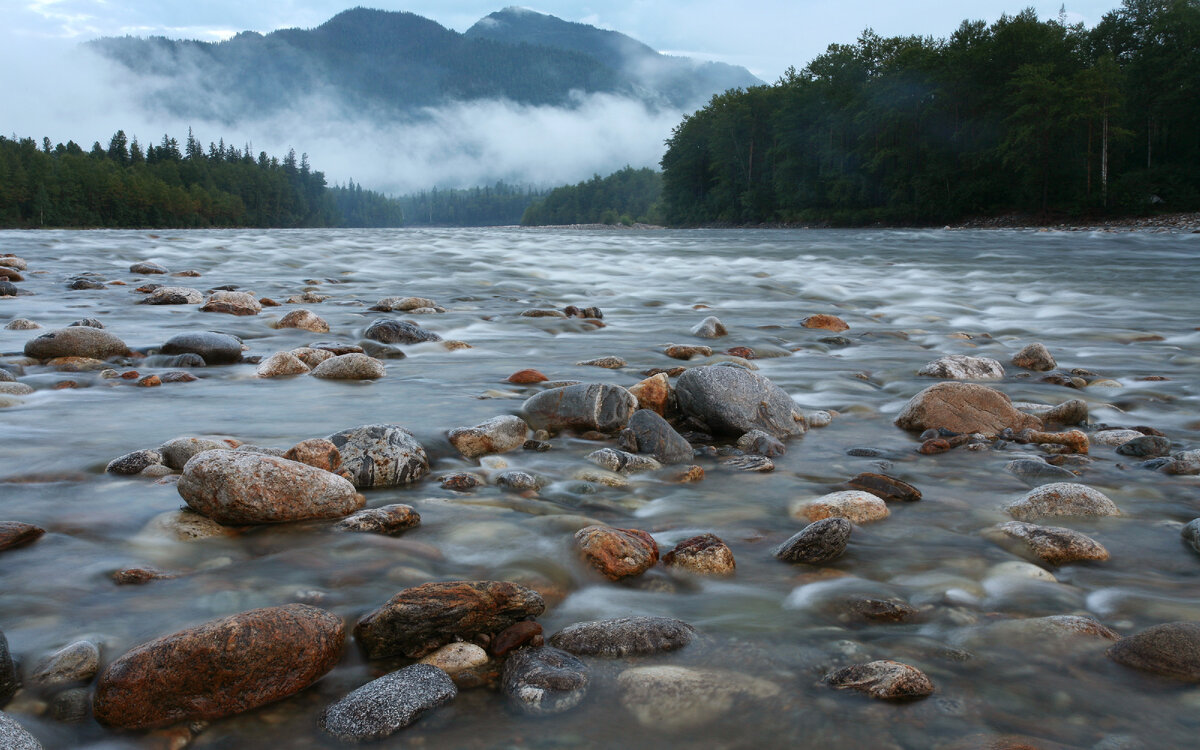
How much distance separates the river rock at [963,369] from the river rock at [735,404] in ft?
7.28

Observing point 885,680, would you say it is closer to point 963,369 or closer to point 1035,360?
point 963,369

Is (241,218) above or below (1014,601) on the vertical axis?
above

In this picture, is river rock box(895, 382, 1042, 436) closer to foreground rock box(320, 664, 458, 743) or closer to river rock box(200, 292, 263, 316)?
foreground rock box(320, 664, 458, 743)

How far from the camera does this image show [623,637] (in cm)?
224

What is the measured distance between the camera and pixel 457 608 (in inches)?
88.0

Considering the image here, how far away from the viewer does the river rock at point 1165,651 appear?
2.09 meters

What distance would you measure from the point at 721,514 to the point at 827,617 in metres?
0.96

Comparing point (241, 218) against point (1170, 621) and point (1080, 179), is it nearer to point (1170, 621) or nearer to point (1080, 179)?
point (1080, 179)

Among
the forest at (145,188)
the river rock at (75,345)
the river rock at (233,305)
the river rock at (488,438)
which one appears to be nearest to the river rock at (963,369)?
the river rock at (488,438)

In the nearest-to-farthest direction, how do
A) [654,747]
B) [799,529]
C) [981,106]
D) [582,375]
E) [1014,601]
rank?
[654,747], [1014,601], [799,529], [582,375], [981,106]

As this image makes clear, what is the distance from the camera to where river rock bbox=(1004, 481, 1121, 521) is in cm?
333

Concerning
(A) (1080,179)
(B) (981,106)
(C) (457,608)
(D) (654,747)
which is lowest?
(D) (654,747)

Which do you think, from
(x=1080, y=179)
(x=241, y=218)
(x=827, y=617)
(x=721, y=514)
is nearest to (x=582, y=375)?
(x=721, y=514)

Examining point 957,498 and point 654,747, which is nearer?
point 654,747
